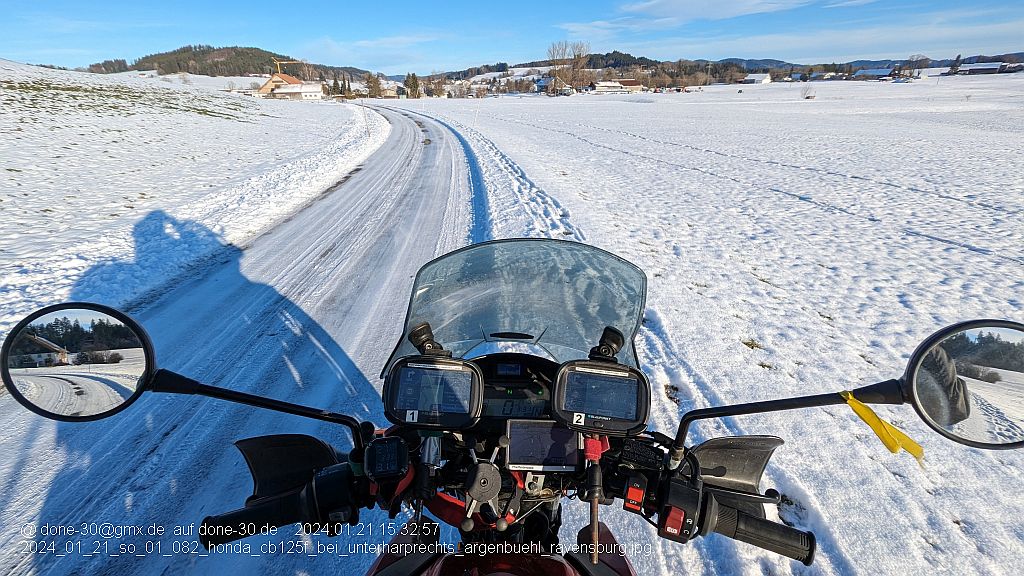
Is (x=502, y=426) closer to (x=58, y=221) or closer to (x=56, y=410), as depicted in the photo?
(x=56, y=410)

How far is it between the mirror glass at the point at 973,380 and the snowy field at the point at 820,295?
167 cm

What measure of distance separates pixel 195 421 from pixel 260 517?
2.66 m

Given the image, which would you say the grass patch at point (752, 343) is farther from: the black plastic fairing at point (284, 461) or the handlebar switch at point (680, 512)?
the black plastic fairing at point (284, 461)

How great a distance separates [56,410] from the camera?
57.7 inches

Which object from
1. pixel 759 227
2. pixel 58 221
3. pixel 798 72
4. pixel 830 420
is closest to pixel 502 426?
pixel 830 420

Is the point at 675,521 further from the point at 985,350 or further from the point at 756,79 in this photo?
the point at 756,79

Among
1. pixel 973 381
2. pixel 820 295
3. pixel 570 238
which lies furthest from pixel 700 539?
pixel 570 238

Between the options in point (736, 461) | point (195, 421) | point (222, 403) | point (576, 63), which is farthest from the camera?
point (576, 63)

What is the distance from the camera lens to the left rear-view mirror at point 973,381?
1408mm

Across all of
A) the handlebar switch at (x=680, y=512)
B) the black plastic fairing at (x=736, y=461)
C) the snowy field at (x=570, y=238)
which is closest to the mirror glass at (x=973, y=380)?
the black plastic fairing at (x=736, y=461)

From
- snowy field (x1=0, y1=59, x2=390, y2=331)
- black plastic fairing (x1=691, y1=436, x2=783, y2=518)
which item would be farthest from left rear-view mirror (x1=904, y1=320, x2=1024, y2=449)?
snowy field (x1=0, y1=59, x2=390, y2=331)

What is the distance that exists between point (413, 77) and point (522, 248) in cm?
9856

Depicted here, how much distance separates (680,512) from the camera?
4.87 feet

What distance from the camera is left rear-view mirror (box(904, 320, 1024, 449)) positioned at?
1408 millimetres
